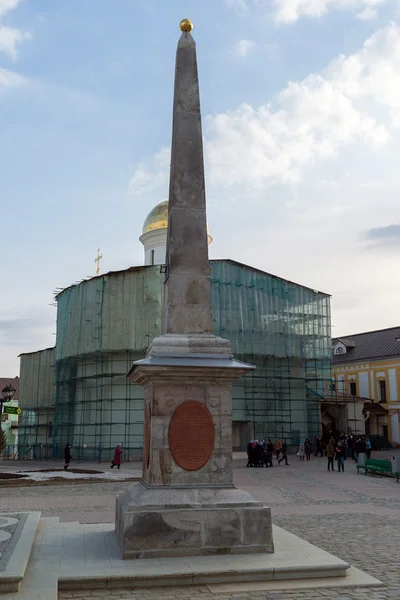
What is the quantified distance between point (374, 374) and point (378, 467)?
27483mm

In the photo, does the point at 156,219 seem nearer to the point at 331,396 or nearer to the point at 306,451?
the point at 331,396

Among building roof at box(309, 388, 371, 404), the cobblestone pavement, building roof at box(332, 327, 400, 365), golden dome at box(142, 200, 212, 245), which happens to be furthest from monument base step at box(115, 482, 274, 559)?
building roof at box(332, 327, 400, 365)

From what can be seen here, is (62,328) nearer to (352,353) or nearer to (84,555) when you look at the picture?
(352,353)

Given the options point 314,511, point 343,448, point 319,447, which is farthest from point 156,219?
point 314,511

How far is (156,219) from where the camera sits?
1623 inches

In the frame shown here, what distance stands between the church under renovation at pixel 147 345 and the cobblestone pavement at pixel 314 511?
9303 millimetres

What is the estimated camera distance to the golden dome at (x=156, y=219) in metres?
40.8

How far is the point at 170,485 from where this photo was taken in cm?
838

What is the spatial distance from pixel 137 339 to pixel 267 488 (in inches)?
618

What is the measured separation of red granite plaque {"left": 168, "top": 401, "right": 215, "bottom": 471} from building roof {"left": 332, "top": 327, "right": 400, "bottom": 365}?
41561 millimetres

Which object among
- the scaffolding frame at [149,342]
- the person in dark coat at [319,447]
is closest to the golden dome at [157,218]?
the scaffolding frame at [149,342]

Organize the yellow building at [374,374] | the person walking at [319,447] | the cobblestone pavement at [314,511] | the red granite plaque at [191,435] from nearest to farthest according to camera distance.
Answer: the cobblestone pavement at [314,511] → the red granite plaque at [191,435] → the person walking at [319,447] → the yellow building at [374,374]

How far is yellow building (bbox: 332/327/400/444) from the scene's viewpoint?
46719 mm

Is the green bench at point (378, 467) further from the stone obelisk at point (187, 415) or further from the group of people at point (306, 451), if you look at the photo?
the stone obelisk at point (187, 415)
